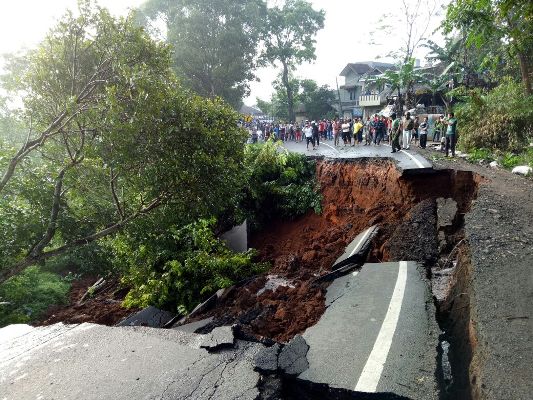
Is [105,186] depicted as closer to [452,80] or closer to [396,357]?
[396,357]

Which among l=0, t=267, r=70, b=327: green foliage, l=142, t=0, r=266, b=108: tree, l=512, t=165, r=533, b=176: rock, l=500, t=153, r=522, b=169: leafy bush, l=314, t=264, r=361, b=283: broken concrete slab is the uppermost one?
l=142, t=0, r=266, b=108: tree

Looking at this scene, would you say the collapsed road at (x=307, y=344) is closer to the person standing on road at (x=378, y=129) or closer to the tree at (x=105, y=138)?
the tree at (x=105, y=138)

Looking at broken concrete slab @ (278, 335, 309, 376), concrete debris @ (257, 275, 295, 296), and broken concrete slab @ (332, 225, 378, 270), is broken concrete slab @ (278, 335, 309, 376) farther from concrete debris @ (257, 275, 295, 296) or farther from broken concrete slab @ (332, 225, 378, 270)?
concrete debris @ (257, 275, 295, 296)

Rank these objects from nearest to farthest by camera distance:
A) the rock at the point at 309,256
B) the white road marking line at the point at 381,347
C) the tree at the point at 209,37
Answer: the white road marking line at the point at 381,347, the rock at the point at 309,256, the tree at the point at 209,37

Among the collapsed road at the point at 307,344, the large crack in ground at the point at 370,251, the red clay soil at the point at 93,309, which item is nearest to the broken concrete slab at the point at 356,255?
the collapsed road at the point at 307,344

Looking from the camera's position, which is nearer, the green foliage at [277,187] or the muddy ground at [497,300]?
the muddy ground at [497,300]

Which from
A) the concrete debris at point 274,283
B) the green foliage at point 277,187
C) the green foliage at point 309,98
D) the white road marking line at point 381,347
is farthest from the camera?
the green foliage at point 309,98

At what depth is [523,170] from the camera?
10.4m

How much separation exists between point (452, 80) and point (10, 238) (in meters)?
26.4

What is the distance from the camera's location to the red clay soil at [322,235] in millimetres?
5305

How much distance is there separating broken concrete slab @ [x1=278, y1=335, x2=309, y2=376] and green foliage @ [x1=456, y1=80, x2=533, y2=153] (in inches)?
534

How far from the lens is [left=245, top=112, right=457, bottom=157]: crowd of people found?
14336mm

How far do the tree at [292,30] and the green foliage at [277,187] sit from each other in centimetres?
2685

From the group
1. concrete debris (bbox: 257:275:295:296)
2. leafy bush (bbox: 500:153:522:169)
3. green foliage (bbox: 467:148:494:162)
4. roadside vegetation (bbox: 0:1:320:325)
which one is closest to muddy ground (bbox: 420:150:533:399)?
concrete debris (bbox: 257:275:295:296)
